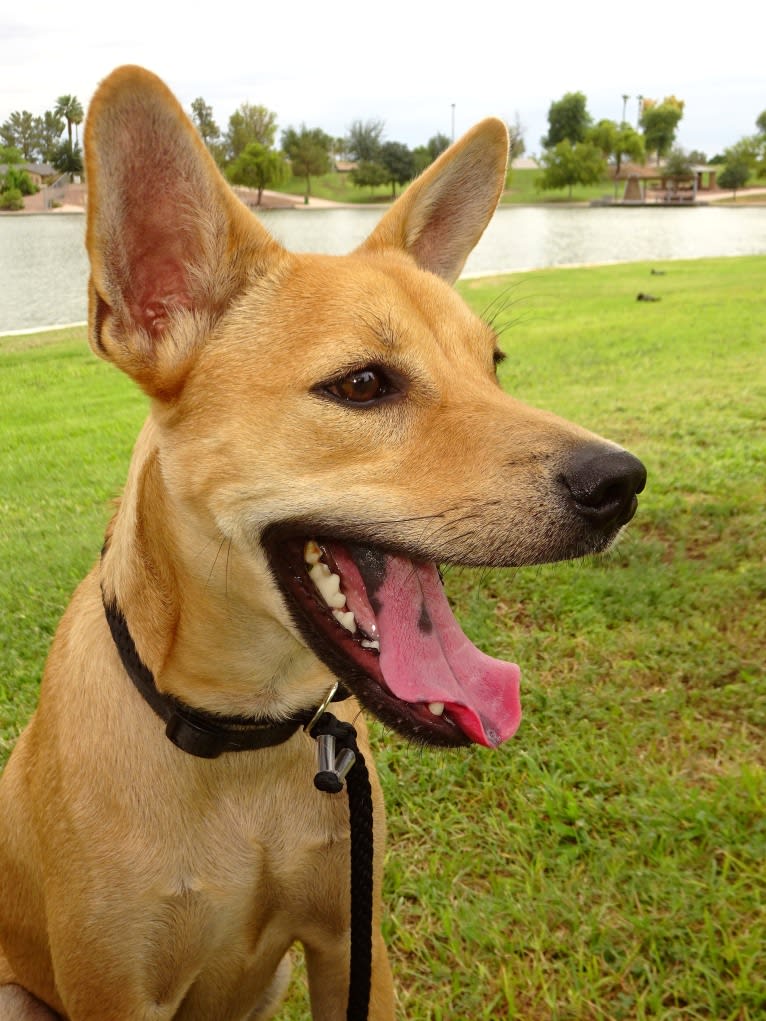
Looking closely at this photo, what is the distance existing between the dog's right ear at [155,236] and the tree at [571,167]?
111m

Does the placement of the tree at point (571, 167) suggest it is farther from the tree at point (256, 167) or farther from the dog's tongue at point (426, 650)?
the dog's tongue at point (426, 650)

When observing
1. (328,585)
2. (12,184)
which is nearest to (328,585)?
(328,585)

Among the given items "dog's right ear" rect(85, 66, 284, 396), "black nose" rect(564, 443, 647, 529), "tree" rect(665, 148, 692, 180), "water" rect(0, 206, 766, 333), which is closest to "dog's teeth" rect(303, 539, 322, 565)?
"dog's right ear" rect(85, 66, 284, 396)

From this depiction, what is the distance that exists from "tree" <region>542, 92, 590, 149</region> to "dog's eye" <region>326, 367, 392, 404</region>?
14407 centimetres

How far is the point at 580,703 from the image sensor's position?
4.18m

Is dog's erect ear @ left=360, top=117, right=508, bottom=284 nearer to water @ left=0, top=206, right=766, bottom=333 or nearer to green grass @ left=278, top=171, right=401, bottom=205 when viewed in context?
water @ left=0, top=206, right=766, bottom=333

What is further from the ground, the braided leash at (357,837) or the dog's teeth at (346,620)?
the dog's teeth at (346,620)

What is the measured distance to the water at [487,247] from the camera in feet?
77.4

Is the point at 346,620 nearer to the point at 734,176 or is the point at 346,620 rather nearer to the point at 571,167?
the point at 571,167

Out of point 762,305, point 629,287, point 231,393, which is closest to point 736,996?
point 231,393

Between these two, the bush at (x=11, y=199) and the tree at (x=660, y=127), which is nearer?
the bush at (x=11, y=199)

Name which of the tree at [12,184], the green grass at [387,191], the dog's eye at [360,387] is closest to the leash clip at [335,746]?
the dog's eye at [360,387]

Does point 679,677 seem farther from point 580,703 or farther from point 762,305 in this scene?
point 762,305

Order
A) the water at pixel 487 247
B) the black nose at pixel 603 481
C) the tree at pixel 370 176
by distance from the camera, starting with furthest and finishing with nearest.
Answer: the tree at pixel 370 176
the water at pixel 487 247
the black nose at pixel 603 481
